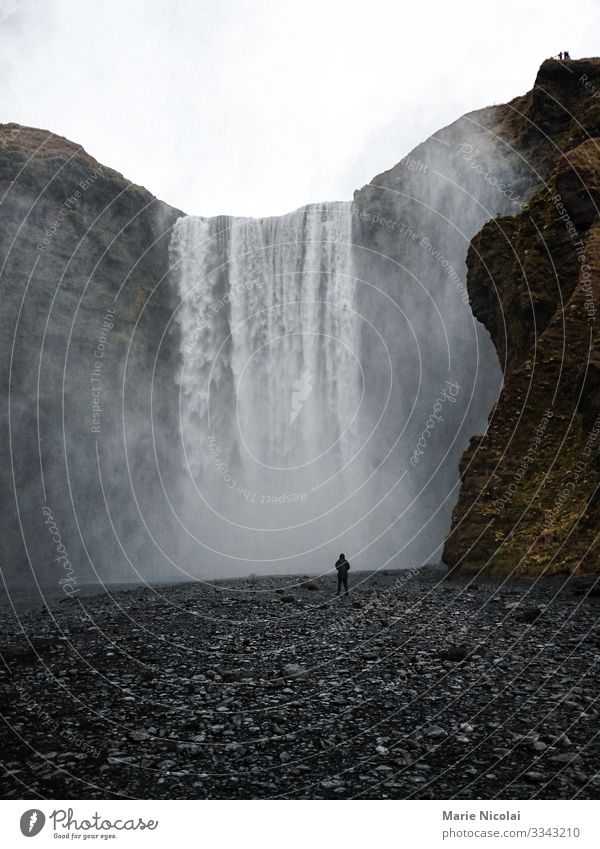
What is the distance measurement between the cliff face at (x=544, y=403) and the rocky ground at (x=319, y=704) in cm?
254

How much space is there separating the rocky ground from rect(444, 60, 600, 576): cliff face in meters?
2.54

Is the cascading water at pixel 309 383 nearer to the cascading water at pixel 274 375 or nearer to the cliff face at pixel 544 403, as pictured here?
the cascading water at pixel 274 375

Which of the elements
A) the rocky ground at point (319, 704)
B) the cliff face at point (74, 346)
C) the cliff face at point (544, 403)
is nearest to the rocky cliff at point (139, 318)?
the cliff face at point (74, 346)

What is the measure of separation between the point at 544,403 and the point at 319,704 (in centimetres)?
1506

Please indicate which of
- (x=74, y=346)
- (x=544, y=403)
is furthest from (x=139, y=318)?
(x=544, y=403)

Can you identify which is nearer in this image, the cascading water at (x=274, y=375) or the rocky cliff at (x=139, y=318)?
the rocky cliff at (x=139, y=318)

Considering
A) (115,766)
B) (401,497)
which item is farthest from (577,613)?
(401,497)

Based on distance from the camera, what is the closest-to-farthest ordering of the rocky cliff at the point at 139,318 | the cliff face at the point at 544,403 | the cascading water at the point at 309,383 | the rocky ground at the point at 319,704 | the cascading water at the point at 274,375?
the rocky ground at the point at 319,704
the cliff face at the point at 544,403
the rocky cliff at the point at 139,318
the cascading water at the point at 309,383
the cascading water at the point at 274,375

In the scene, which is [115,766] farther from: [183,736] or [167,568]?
[167,568]

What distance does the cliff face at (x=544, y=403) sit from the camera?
18844mm

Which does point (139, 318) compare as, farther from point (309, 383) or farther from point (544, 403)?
point (544, 403)

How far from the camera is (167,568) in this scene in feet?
141

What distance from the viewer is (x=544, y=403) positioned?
20656 millimetres

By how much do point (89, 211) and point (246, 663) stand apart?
45358mm
